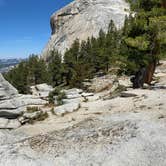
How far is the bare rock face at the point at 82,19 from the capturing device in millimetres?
114500

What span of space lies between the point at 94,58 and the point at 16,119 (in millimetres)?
48511

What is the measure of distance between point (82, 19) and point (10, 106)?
10062 centimetres

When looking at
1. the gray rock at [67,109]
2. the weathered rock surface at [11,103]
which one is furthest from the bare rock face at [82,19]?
the gray rock at [67,109]

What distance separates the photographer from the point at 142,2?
94.6 ft

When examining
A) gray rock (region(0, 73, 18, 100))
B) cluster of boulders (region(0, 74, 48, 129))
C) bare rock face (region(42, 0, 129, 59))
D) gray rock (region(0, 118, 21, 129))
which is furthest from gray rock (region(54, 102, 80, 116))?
bare rock face (region(42, 0, 129, 59))

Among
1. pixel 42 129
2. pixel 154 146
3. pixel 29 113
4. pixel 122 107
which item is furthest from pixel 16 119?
pixel 154 146

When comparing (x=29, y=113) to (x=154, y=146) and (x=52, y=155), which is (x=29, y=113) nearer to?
(x=52, y=155)

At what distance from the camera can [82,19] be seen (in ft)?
402

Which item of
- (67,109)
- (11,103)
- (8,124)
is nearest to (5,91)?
(11,103)

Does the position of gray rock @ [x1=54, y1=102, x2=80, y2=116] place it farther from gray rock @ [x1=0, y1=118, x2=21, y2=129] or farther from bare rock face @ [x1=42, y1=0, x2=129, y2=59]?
bare rock face @ [x1=42, y1=0, x2=129, y2=59]

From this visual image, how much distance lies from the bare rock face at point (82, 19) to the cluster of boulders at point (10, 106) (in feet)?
Answer: 272

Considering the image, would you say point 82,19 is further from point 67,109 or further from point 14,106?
point 67,109

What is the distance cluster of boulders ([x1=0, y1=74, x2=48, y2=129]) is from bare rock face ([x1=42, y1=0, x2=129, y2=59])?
272ft

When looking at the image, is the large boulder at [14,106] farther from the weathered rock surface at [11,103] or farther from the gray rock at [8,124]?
the gray rock at [8,124]
